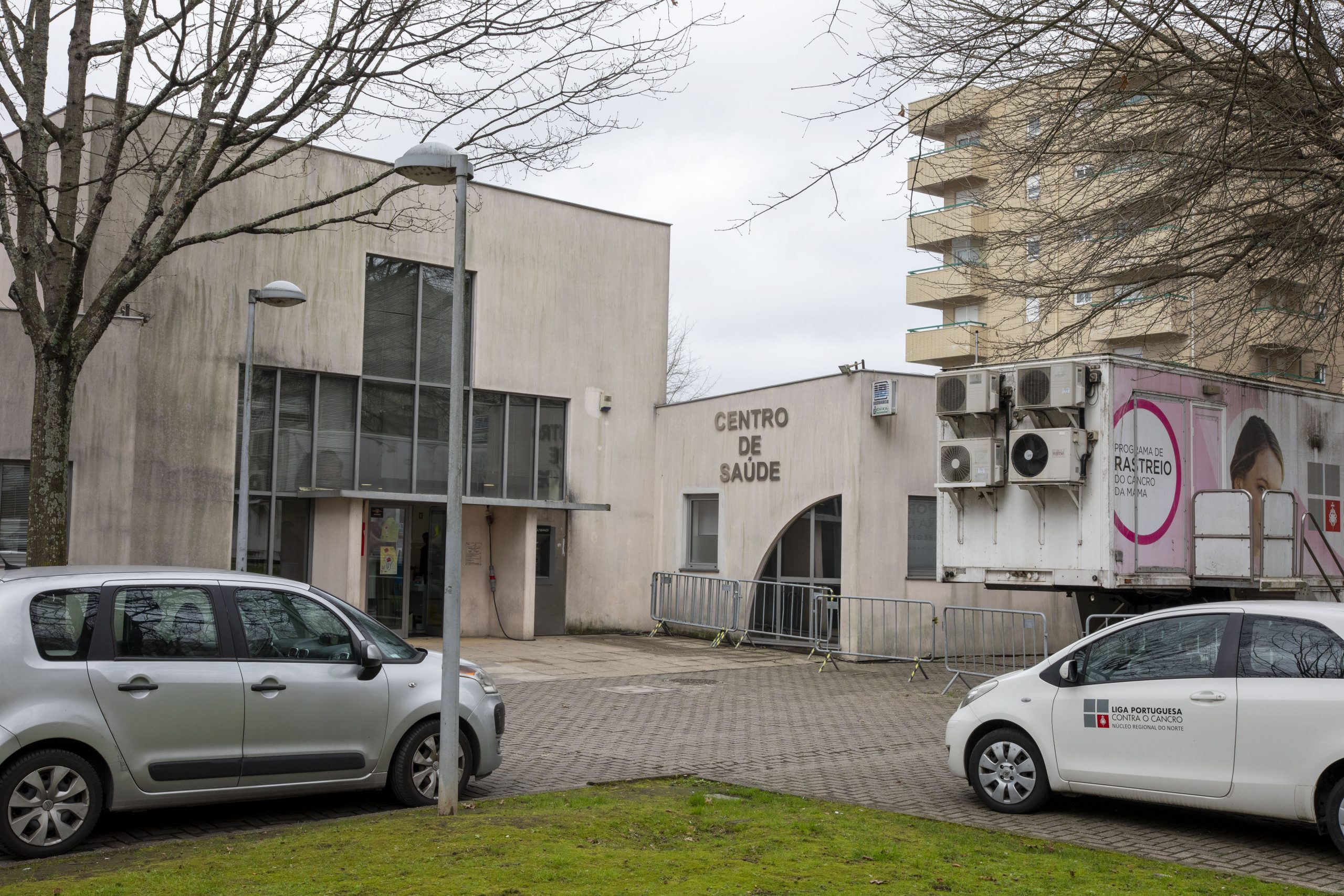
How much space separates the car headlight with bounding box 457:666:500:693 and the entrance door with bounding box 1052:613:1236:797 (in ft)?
13.5

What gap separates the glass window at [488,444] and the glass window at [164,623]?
1382 centimetres

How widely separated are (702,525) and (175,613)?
1582cm

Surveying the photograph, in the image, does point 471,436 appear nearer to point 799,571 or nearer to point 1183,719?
point 799,571

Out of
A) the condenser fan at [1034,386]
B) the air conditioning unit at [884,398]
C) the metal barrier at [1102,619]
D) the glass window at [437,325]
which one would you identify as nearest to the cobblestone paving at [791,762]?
the metal barrier at [1102,619]

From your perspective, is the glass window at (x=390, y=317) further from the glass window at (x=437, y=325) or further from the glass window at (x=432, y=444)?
the glass window at (x=432, y=444)

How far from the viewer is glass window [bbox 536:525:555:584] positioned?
2291 centimetres

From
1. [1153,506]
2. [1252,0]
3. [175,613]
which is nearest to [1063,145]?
[1252,0]

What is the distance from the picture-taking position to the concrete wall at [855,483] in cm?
1964

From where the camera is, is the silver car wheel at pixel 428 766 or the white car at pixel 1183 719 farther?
the silver car wheel at pixel 428 766

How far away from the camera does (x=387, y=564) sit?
68.5 ft

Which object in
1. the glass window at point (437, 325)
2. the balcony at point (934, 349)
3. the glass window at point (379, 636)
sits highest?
the balcony at point (934, 349)

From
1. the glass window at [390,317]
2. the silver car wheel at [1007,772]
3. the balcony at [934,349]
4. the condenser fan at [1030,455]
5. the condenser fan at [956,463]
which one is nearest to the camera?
the silver car wheel at [1007,772]

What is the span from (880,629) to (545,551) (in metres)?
6.79

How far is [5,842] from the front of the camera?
7023 millimetres
